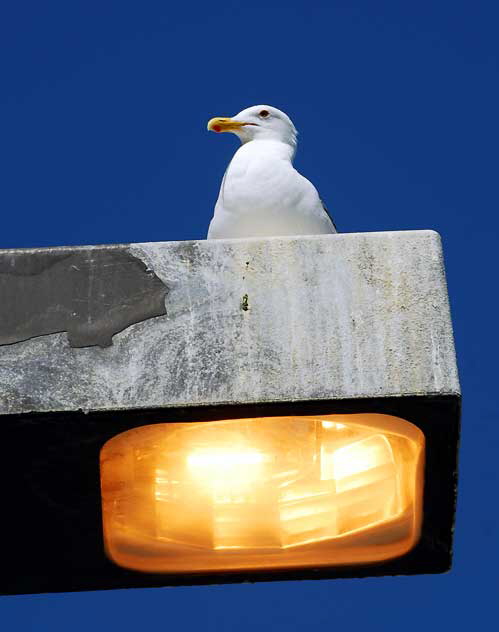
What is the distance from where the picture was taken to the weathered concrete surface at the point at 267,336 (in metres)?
1.93

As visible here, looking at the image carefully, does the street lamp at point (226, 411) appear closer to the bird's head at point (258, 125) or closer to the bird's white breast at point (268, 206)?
the bird's white breast at point (268, 206)

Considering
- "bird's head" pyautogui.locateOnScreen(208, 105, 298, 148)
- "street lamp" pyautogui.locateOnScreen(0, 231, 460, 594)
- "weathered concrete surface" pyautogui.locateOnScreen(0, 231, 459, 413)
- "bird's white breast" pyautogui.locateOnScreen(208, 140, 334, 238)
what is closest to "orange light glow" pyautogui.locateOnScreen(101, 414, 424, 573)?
"street lamp" pyautogui.locateOnScreen(0, 231, 460, 594)

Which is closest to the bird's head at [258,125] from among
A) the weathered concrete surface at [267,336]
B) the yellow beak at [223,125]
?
the yellow beak at [223,125]

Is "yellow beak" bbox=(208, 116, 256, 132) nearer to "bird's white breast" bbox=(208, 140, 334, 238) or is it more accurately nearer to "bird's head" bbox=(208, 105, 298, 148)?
"bird's head" bbox=(208, 105, 298, 148)

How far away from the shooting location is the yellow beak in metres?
3.68

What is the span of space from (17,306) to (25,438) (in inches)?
8.7

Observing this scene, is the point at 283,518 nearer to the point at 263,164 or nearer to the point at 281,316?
the point at 281,316

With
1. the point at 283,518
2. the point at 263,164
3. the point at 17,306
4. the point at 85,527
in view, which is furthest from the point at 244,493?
the point at 263,164

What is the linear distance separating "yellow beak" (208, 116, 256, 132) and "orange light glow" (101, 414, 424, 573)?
1753mm

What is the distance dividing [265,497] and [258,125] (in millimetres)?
1808

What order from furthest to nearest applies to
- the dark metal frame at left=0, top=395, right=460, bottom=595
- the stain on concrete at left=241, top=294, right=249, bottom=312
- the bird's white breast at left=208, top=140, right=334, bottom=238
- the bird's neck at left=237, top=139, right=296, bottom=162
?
the bird's neck at left=237, top=139, right=296, bottom=162 → the bird's white breast at left=208, top=140, right=334, bottom=238 → the stain on concrete at left=241, top=294, right=249, bottom=312 → the dark metal frame at left=0, top=395, right=460, bottom=595

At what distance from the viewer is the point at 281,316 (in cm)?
202

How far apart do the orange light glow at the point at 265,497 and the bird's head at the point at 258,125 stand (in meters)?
1.72

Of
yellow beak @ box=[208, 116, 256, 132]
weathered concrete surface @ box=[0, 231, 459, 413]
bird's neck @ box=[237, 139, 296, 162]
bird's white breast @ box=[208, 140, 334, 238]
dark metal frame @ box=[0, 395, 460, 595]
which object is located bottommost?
dark metal frame @ box=[0, 395, 460, 595]
